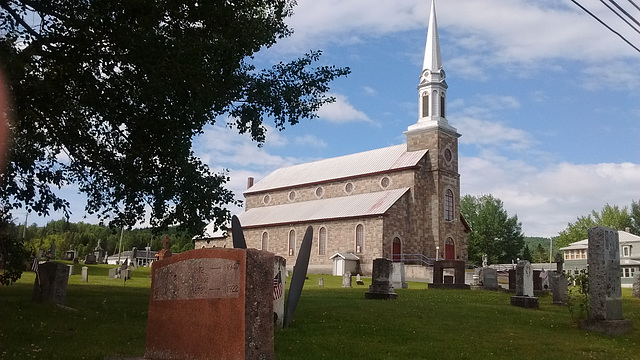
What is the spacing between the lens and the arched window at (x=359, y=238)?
141 feet

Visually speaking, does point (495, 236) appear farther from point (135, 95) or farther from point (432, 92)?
point (135, 95)

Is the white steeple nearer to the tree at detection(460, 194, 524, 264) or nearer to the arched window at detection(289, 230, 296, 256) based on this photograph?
the arched window at detection(289, 230, 296, 256)

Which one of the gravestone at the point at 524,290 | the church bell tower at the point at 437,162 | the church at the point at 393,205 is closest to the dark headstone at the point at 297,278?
the gravestone at the point at 524,290

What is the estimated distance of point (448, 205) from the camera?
Result: 151 feet

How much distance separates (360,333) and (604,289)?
5.69 metres

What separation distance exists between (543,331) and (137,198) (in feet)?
33.1

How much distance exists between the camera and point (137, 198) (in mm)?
13953

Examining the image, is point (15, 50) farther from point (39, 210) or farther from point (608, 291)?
point (608, 291)

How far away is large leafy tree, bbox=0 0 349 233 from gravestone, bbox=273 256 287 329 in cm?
302

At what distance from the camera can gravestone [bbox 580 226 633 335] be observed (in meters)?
12.0

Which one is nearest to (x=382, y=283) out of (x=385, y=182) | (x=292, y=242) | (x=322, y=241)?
(x=322, y=241)

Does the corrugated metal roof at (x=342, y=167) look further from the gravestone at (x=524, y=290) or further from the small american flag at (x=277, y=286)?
the small american flag at (x=277, y=286)

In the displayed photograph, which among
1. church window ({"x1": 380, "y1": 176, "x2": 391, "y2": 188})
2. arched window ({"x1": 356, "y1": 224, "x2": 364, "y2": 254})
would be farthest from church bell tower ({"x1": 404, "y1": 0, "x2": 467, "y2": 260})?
arched window ({"x1": 356, "y1": 224, "x2": 364, "y2": 254})

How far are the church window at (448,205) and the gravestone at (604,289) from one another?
109ft
